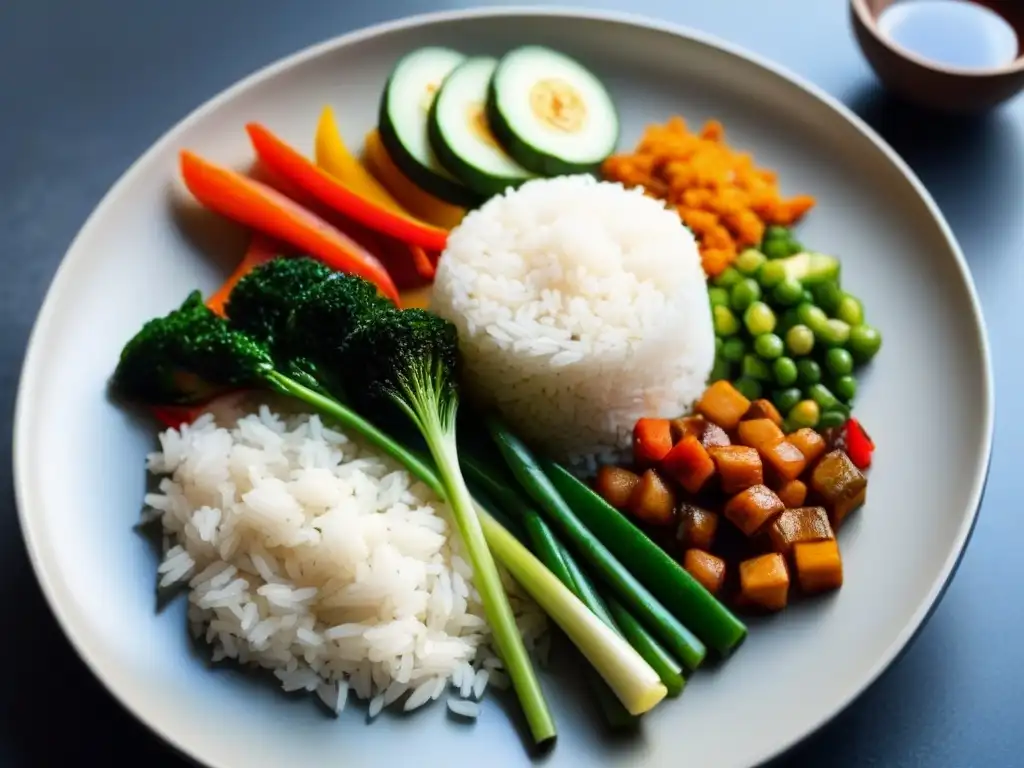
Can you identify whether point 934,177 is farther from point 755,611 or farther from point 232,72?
point 232,72

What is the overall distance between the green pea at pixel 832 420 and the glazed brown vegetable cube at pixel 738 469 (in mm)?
419

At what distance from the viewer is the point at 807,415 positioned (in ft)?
10.5

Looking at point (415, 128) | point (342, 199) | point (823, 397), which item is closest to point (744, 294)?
point (823, 397)

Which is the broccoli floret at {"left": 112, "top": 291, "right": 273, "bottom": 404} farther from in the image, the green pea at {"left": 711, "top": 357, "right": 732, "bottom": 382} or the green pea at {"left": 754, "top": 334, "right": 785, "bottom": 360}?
the green pea at {"left": 754, "top": 334, "right": 785, "bottom": 360}

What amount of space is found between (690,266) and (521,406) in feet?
2.28

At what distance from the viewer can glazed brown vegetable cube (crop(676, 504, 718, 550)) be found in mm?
2855

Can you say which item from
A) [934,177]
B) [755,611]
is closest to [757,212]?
[934,177]

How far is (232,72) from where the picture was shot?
4.45 m

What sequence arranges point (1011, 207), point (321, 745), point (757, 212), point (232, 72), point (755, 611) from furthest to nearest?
1. point (232, 72)
2. point (1011, 207)
3. point (757, 212)
4. point (755, 611)
5. point (321, 745)

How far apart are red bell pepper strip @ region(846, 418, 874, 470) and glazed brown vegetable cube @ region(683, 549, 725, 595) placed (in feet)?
1.81

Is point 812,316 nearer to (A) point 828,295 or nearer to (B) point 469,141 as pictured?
(A) point 828,295

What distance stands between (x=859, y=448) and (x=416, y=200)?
1.71 meters

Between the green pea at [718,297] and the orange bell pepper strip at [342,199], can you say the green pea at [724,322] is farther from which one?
the orange bell pepper strip at [342,199]

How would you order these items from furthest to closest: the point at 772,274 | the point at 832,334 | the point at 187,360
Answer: the point at 772,274, the point at 832,334, the point at 187,360
